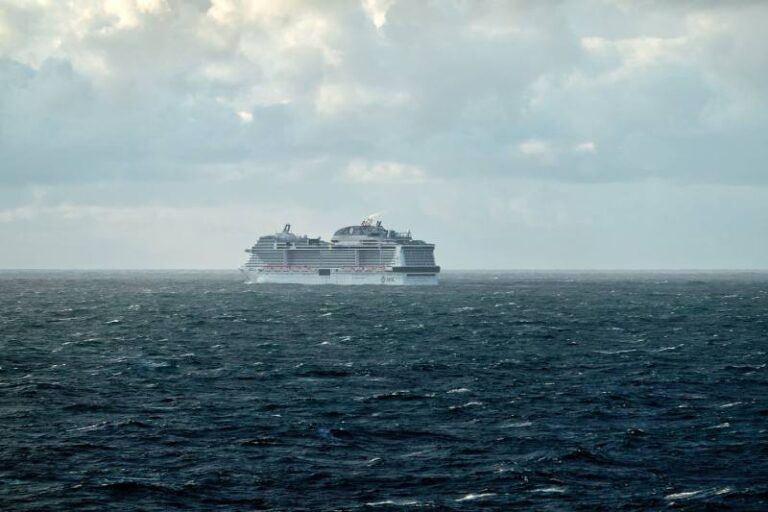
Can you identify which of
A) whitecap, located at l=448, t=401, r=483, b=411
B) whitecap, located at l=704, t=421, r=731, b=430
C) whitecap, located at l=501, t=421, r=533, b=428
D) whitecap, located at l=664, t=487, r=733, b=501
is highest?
whitecap, located at l=448, t=401, r=483, b=411

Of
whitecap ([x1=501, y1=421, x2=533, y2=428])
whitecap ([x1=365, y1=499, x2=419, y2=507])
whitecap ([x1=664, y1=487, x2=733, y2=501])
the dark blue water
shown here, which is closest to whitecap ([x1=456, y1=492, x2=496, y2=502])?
the dark blue water

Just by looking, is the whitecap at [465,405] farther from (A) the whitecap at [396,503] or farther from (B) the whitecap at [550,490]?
(A) the whitecap at [396,503]

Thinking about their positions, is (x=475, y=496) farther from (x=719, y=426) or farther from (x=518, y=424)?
(x=719, y=426)

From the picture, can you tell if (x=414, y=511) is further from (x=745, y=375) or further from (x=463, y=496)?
(x=745, y=375)

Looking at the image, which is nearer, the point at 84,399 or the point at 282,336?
Result: the point at 84,399

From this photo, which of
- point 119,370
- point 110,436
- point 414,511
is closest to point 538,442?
point 414,511

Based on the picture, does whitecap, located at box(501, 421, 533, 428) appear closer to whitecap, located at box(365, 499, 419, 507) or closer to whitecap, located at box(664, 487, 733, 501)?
whitecap, located at box(664, 487, 733, 501)

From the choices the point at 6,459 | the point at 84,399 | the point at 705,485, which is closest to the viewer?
the point at 705,485

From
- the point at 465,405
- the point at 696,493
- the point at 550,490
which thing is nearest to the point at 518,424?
the point at 465,405
